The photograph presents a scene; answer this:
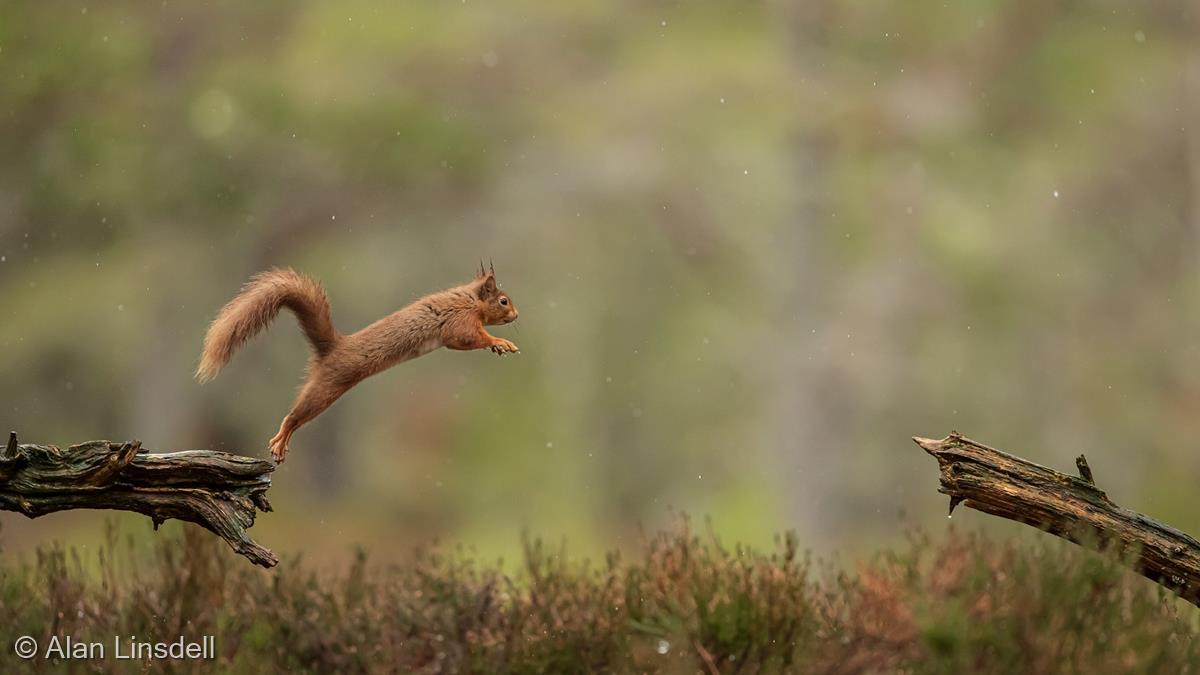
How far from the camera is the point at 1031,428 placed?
2275cm

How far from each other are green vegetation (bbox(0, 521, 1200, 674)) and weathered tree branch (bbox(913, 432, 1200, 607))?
5.4 inches

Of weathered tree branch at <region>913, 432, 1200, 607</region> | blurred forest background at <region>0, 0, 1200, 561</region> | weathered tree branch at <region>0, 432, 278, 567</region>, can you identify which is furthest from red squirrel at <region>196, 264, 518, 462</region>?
blurred forest background at <region>0, 0, 1200, 561</region>

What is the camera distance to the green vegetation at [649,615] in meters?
4.43

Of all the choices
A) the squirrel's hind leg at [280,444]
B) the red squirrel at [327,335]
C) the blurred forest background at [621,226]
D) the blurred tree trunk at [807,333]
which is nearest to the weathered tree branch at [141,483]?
the squirrel's hind leg at [280,444]

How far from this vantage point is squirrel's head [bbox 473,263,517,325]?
3.62 m

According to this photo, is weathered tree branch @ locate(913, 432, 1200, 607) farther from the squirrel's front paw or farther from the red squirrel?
the red squirrel

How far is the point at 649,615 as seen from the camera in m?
5.65

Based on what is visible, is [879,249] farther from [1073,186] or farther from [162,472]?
[162,472]

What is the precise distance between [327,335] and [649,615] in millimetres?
2636

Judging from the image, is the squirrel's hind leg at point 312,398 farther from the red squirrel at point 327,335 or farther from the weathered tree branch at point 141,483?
the weathered tree branch at point 141,483

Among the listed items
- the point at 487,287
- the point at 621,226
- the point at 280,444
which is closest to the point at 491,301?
the point at 487,287

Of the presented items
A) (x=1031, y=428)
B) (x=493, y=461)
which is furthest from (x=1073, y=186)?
Answer: (x=493, y=461)

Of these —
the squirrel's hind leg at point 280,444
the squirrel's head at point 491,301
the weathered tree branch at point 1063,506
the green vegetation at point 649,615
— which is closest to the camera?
the squirrel's hind leg at point 280,444

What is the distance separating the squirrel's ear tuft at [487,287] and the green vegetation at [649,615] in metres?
1.68
